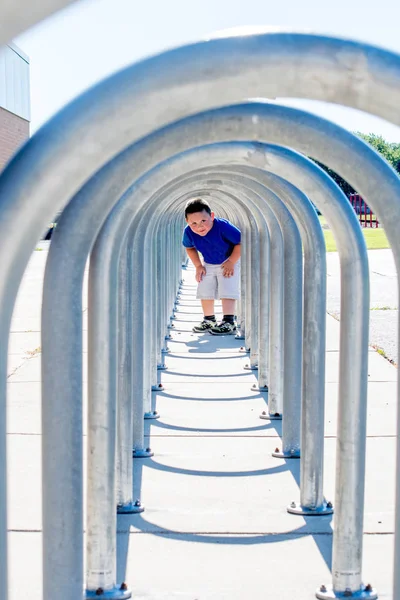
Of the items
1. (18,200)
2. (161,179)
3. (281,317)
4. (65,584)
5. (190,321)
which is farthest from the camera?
(190,321)

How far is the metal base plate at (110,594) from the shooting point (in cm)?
245

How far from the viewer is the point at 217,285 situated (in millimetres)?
8109

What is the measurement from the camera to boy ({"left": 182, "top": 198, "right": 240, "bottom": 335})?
7.85 metres

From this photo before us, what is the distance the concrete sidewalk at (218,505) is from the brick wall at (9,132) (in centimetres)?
3201

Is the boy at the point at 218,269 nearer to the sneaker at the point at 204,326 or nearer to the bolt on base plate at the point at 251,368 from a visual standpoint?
the sneaker at the point at 204,326

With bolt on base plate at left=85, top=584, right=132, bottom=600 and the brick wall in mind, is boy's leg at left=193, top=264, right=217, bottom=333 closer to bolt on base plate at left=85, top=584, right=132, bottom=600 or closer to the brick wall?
bolt on base plate at left=85, top=584, right=132, bottom=600

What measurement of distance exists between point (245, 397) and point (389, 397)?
786 millimetres

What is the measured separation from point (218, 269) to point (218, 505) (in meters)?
4.87

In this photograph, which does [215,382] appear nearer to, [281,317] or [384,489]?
[281,317]

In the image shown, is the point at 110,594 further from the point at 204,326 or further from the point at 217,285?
the point at 217,285

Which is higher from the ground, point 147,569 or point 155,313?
point 155,313

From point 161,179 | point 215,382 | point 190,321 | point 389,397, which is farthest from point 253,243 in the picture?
point 161,179

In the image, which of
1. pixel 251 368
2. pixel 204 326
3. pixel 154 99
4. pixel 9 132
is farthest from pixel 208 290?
pixel 9 132

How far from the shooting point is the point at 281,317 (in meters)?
4.50
